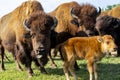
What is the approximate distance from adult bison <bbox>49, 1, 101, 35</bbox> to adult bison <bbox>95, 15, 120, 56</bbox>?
1.03 ft

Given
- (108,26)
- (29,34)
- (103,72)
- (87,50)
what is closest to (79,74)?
(103,72)

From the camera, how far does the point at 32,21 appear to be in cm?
1102

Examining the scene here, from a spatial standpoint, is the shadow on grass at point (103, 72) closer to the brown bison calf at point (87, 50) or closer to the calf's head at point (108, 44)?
the brown bison calf at point (87, 50)

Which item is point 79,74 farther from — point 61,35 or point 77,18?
point 77,18

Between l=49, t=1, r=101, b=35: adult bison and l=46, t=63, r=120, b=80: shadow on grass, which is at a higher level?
l=49, t=1, r=101, b=35: adult bison

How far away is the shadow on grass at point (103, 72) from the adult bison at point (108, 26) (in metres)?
1.17

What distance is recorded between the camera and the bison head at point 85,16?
41.2 ft

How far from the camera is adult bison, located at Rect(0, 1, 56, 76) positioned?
10.7m

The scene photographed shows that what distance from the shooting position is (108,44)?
9.68m

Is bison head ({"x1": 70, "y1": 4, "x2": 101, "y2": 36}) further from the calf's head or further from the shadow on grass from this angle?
the calf's head

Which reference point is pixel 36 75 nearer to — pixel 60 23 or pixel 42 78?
pixel 42 78

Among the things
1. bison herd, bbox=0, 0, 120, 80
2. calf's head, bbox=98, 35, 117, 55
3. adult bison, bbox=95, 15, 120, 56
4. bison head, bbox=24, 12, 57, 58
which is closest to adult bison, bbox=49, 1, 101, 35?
bison herd, bbox=0, 0, 120, 80

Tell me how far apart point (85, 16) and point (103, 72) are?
2061 mm

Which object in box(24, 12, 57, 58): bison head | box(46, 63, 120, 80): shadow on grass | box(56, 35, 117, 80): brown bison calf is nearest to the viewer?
box(56, 35, 117, 80): brown bison calf
